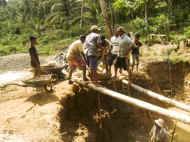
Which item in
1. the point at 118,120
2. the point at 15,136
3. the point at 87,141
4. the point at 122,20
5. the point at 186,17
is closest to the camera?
the point at 15,136

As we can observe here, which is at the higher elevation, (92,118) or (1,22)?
(1,22)

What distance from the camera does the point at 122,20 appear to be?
33.5 m

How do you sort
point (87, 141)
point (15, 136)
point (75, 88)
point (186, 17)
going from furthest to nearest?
point (186, 17), point (75, 88), point (87, 141), point (15, 136)

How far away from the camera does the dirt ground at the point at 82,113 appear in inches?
324

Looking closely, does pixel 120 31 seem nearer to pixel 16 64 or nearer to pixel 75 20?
pixel 16 64

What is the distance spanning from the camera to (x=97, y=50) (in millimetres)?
10094

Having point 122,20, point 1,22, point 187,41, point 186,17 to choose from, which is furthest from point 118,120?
point 1,22

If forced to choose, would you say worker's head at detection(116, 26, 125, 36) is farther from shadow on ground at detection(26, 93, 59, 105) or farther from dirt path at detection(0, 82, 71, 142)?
shadow on ground at detection(26, 93, 59, 105)

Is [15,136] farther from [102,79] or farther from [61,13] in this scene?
[61,13]

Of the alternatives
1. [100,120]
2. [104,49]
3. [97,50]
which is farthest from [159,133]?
[104,49]

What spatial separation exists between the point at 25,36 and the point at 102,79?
31.9 metres

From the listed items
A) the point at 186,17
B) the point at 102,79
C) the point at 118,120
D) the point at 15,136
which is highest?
the point at 186,17

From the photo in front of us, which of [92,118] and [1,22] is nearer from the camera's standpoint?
[92,118]

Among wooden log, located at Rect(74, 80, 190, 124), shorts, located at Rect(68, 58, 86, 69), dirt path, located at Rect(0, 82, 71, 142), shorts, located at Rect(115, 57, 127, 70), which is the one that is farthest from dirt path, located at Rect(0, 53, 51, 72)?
wooden log, located at Rect(74, 80, 190, 124)
